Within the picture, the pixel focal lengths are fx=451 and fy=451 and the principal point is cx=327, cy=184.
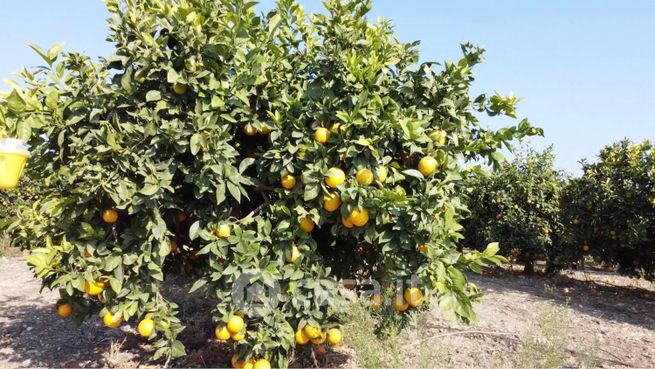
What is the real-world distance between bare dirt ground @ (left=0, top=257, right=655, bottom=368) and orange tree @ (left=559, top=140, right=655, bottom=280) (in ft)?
3.00

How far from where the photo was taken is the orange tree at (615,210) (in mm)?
6301

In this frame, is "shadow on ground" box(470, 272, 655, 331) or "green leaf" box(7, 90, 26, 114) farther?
"shadow on ground" box(470, 272, 655, 331)

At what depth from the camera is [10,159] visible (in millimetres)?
2021

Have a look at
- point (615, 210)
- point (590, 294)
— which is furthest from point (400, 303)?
point (590, 294)

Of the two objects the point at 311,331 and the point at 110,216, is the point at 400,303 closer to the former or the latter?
the point at 311,331

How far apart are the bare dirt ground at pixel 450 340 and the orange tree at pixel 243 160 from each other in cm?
78

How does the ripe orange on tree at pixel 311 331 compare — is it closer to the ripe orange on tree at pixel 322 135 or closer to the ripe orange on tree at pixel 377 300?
the ripe orange on tree at pixel 377 300

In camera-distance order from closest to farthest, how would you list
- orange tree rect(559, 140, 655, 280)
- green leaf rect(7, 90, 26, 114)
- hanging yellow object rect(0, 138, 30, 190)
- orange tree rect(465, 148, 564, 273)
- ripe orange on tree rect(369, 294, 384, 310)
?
hanging yellow object rect(0, 138, 30, 190), green leaf rect(7, 90, 26, 114), ripe orange on tree rect(369, 294, 384, 310), orange tree rect(559, 140, 655, 280), orange tree rect(465, 148, 564, 273)

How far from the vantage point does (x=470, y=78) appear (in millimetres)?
2543

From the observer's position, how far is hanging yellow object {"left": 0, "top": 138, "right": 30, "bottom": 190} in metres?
2.01

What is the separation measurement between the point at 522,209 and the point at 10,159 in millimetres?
8227

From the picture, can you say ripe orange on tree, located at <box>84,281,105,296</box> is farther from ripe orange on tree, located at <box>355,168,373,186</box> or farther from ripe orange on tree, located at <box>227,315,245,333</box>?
ripe orange on tree, located at <box>355,168,373,186</box>

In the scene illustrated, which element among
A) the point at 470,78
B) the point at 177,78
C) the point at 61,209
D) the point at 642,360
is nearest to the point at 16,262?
the point at 61,209

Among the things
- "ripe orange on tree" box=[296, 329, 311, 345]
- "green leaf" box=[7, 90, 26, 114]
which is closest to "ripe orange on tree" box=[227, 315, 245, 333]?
"ripe orange on tree" box=[296, 329, 311, 345]
